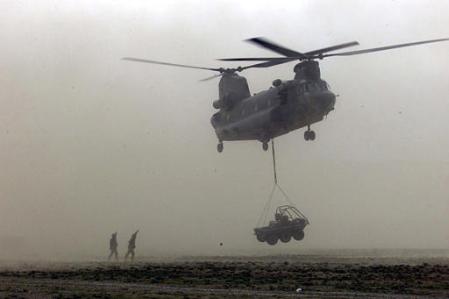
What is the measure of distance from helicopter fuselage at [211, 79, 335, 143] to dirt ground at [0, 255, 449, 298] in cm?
928

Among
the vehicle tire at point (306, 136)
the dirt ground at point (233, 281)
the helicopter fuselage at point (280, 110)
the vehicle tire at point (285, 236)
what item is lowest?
the dirt ground at point (233, 281)

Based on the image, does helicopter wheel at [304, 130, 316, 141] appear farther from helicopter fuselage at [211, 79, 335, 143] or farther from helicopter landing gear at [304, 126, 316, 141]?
helicopter fuselage at [211, 79, 335, 143]

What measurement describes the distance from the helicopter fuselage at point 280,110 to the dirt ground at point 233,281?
30.5ft

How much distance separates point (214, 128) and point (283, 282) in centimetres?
2160

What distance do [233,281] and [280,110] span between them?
53.1 ft

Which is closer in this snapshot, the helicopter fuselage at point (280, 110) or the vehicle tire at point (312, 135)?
the helicopter fuselage at point (280, 110)

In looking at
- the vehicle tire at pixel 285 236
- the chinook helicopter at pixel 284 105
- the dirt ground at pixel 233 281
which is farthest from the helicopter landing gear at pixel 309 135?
the dirt ground at pixel 233 281

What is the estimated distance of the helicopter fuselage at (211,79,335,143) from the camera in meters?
44.4

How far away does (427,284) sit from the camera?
1169 inches

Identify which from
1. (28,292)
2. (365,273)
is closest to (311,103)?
(365,273)

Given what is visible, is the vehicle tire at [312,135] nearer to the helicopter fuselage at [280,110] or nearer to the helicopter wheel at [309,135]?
the helicopter wheel at [309,135]

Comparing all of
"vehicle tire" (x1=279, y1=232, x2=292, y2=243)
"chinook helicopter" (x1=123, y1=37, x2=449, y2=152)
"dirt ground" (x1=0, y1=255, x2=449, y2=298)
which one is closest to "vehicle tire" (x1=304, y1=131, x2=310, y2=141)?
"chinook helicopter" (x1=123, y1=37, x2=449, y2=152)

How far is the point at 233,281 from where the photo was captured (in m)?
31.6

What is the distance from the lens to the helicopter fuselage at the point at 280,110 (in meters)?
44.4
